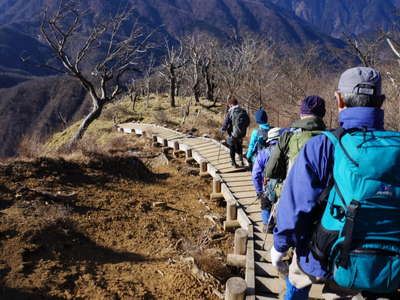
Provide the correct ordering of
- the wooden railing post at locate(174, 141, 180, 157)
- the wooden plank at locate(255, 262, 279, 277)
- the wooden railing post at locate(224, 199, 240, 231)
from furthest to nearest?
the wooden railing post at locate(174, 141, 180, 157) → the wooden railing post at locate(224, 199, 240, 231) → the wooden plank at locate(255, 262, 279, 277)

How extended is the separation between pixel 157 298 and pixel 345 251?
2.78 m

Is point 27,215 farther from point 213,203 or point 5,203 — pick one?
point 213,203

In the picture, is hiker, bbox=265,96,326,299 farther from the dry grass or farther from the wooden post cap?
the dry grass

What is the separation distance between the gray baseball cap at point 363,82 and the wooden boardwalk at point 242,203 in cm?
209

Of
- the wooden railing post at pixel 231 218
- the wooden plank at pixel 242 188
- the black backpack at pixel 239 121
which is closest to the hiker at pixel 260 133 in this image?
the wooden railing post at pixel 231 218

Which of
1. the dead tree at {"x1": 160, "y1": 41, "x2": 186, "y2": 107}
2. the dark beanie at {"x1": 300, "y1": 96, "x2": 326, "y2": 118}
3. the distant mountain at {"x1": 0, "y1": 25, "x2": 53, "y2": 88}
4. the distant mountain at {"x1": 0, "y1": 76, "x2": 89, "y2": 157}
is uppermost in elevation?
the distant mountain at {"x1": 0, "y1": 25, "x2": 53, "y2": 88}

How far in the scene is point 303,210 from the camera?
1874 millimetres

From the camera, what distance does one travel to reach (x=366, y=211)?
166 centimetres

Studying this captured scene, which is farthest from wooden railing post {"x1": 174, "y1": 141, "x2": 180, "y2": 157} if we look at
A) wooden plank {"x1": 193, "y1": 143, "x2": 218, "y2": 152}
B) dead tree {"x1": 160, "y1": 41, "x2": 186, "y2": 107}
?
dead tree {"x1": 160, "y1": 41, "x2": 186, "y2": 107}

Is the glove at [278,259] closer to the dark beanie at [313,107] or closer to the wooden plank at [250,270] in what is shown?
the wooden plank at [250,270]

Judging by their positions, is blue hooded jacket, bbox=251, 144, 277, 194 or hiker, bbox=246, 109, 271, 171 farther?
hiker, bbox=246, 109, 271, 171

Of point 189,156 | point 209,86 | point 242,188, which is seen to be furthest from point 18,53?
point 242,188

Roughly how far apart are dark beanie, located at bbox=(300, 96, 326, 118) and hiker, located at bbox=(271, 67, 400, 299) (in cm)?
95

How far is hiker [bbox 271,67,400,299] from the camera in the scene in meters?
1.65
